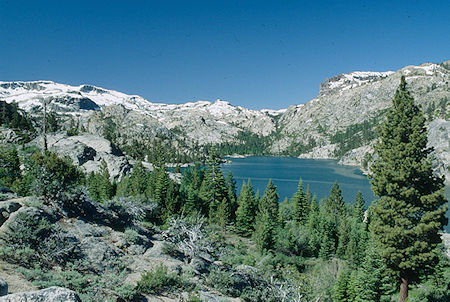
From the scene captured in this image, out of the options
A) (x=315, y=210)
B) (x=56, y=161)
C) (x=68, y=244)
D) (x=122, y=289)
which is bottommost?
(x=315, y=210)

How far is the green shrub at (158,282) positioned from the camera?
1379 cm

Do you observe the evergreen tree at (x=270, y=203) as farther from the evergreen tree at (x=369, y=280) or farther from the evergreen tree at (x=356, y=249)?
the evergreen tree at (x=369, y=280)

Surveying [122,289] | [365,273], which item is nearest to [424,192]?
[365,273]

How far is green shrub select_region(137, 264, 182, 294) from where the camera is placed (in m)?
13.8

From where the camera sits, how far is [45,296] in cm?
771

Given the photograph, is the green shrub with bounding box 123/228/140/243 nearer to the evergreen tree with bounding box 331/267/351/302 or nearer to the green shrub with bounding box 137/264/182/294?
the green shrub with bounding box 137/264/182/294

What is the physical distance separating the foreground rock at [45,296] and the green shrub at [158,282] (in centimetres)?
592

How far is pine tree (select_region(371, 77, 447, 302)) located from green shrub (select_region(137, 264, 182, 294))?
13892 mm

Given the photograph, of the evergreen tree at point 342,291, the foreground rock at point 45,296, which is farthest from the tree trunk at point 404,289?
the foreground rock at point 45,296

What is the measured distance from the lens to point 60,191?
64.2 ft

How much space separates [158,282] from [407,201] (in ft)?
54.9

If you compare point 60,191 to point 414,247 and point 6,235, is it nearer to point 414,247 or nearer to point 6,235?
point 6,235

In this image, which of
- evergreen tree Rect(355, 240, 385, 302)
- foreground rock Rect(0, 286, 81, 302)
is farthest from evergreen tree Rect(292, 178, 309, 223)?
foreground rock Rect(0, 286, 81, 302)

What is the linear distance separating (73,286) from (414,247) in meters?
19.3
